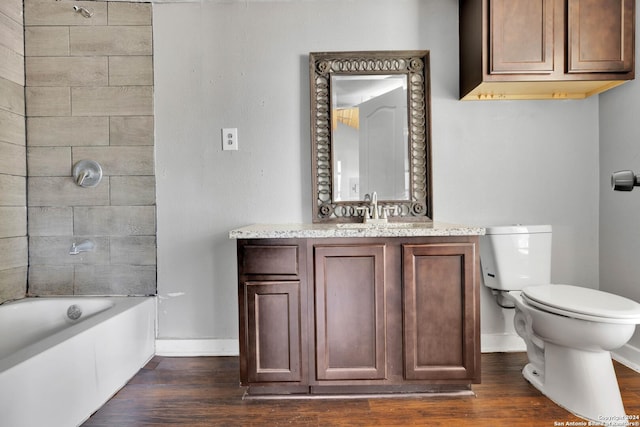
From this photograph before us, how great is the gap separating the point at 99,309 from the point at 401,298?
1.63m

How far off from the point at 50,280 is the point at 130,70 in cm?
133

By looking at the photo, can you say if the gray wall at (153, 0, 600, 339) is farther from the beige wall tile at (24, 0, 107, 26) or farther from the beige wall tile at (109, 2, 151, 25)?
the beige wall tile at (24, 0, 107, 26)

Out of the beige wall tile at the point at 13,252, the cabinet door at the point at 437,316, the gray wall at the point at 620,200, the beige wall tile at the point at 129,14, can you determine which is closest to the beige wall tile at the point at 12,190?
the beige wall tile at the point at 13,252

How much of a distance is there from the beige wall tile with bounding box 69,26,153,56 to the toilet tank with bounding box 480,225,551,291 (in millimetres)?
2303

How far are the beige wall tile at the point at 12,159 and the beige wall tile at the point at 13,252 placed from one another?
0.38 meters

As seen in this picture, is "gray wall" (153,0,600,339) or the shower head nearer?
the shower head

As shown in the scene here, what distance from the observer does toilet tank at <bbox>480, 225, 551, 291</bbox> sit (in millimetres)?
1859

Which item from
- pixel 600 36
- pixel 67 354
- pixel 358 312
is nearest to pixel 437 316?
pixel 358 312

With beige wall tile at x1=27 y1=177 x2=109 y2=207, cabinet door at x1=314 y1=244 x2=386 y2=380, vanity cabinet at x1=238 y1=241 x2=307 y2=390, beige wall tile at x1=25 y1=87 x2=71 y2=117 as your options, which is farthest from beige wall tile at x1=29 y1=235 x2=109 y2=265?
cabinet door at x1=314 y1=244 x2=386 y2=380

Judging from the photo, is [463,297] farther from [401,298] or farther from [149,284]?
[149,284]

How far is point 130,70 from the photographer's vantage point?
2.04m

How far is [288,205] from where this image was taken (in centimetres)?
206

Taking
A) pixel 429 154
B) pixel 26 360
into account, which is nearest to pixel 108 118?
pixel 26 360

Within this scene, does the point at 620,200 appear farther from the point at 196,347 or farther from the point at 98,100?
the point at 98,100
